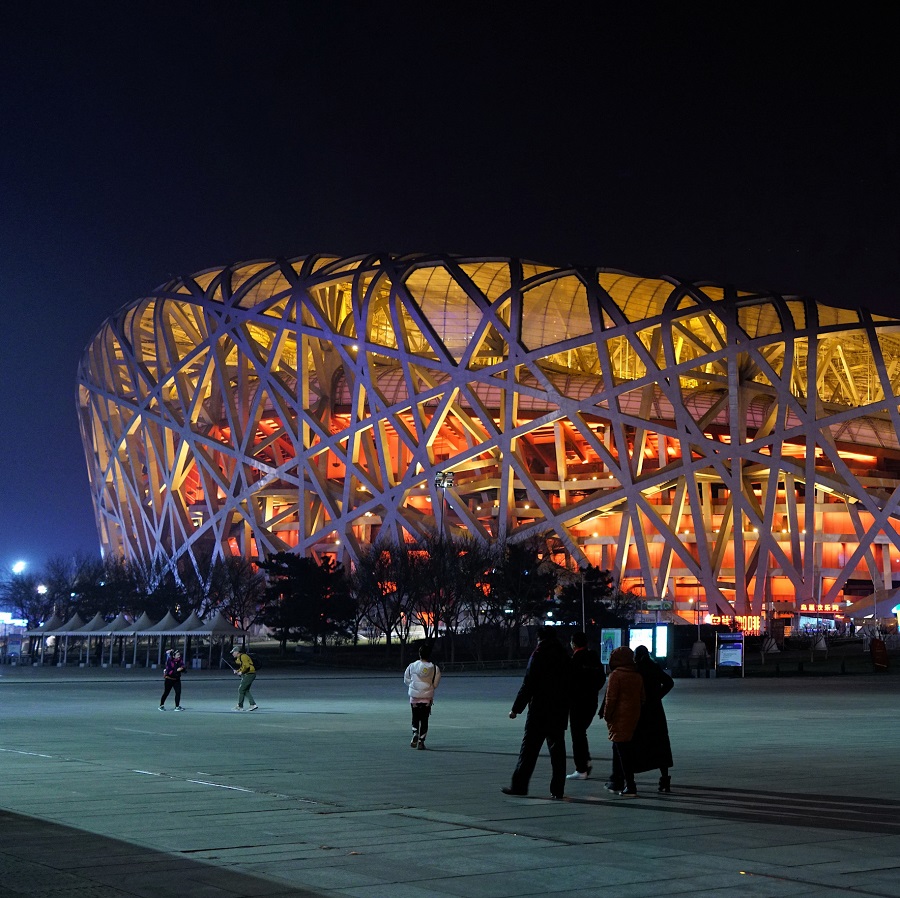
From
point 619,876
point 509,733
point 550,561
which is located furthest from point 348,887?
point 550,561

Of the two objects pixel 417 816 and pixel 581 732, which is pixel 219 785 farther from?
pixel 581 732

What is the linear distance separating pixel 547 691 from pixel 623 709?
0.69 meters

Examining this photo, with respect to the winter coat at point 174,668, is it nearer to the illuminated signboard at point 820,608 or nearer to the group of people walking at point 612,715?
the group of people walking at point 612,715

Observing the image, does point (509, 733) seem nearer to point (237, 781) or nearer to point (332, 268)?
point (237, 781)

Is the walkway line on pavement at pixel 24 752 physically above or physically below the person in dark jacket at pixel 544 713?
below

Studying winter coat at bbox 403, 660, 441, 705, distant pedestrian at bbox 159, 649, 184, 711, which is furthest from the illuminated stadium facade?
winter coat at bbox 403, 660, 441, 705

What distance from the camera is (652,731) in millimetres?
10578

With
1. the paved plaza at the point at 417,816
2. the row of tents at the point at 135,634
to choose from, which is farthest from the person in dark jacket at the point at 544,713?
the row of tents at the point at 135,634

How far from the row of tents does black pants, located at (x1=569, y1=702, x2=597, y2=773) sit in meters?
37.6

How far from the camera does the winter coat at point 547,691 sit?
403 inches

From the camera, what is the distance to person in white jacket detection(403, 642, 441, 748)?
14781mm

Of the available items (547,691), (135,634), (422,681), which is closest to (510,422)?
(135,634)

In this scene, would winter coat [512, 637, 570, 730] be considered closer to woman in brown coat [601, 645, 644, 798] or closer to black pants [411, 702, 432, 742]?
woman in brown coat [601, 645, 644, 798]

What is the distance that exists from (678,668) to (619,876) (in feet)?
121
